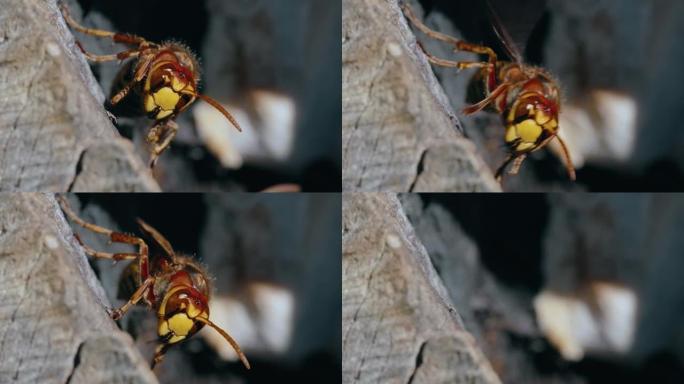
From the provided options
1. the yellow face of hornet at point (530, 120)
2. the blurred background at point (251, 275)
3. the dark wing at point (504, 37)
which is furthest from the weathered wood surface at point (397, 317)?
the dark wing at point (504, 37)

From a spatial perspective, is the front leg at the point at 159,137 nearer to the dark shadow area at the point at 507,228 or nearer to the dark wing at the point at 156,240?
the dark wing at the point at 156,240

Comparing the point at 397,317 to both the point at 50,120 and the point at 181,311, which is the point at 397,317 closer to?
the point at 181,311

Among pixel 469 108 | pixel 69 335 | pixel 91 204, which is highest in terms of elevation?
pixel 469 108

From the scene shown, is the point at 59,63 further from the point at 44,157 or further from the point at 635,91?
the point at 635,91

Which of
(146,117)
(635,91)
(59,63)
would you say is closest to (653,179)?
(635,91)

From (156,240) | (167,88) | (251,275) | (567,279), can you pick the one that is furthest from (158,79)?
(567,279)

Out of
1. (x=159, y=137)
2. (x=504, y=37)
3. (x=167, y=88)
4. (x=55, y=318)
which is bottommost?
(x=55, y=318)
